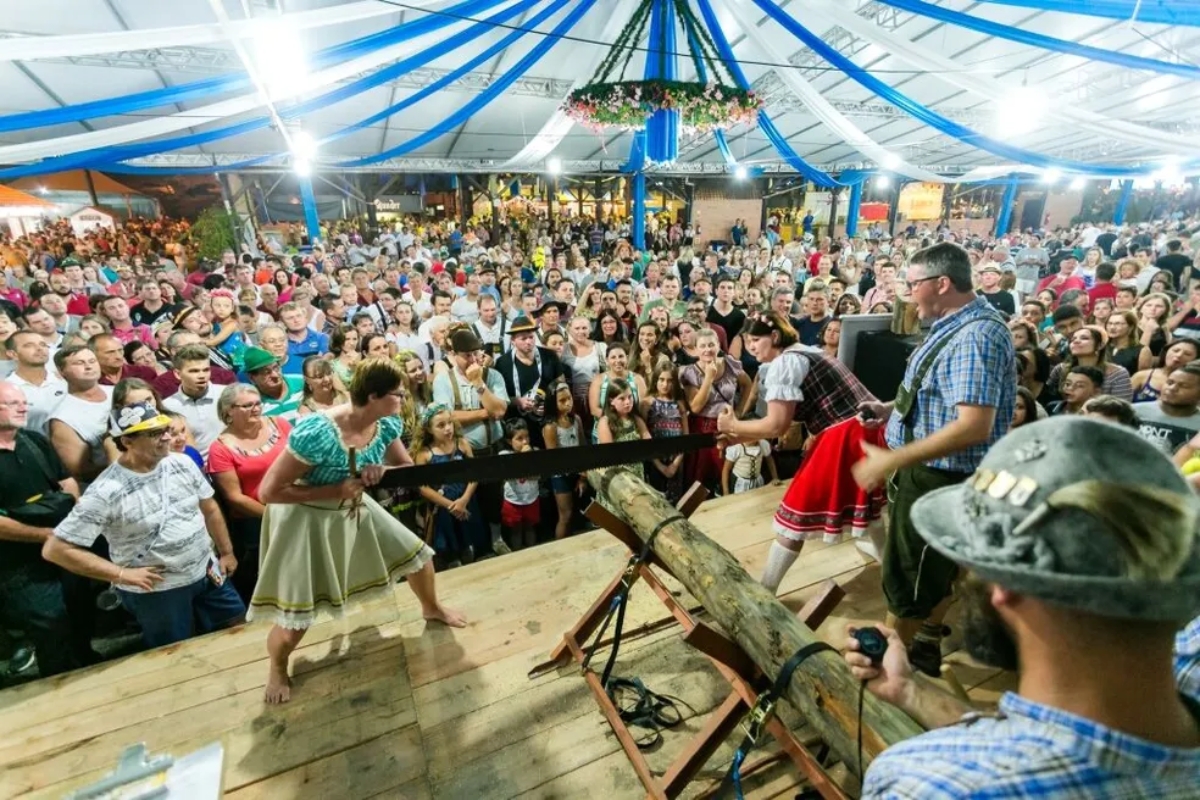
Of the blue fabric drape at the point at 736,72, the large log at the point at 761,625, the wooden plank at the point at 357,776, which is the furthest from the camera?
the blue fabric drape at the point at 736,72

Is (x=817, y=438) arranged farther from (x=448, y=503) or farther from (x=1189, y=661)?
(x=448, y=503)

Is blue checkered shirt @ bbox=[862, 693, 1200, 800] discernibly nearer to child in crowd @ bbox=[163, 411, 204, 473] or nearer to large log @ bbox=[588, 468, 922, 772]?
large log @ bbox=[588, 468, 922, 772]

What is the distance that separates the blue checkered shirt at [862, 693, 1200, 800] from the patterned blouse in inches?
73.0

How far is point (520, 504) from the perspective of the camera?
3625mm

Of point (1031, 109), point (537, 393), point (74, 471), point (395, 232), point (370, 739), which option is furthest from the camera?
point (395, 232)

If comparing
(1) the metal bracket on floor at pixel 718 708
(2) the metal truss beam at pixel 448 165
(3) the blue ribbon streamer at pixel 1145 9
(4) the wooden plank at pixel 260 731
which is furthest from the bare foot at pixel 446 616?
(2) the metal truss beam at pixel 448 165

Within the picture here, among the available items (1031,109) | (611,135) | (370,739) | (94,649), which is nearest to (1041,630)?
(370,739)

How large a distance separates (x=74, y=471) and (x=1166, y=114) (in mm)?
18958

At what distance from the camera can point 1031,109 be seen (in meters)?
Result: 5.60

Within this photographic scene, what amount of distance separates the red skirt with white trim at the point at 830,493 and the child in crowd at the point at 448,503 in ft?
6.20

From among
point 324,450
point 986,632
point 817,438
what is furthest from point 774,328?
point 324,450

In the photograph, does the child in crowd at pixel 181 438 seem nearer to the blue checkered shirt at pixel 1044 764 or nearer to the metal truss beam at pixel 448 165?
the blue checkered shirt at pixel 1044 764

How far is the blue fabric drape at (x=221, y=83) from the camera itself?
3.87 metres

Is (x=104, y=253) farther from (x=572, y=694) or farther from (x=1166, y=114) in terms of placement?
(x=1166, y=114)
